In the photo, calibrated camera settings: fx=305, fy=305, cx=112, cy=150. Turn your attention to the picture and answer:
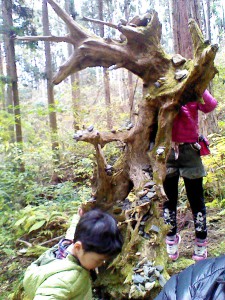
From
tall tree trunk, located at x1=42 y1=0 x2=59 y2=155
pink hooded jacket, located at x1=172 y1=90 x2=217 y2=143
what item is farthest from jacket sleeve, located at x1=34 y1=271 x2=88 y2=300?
tall tree trunk, located at x1=42 y1=0 x2=59 y2=155

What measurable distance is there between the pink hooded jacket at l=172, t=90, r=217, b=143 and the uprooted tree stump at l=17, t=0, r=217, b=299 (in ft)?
0.22

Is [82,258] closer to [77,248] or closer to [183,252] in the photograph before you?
[77,248]

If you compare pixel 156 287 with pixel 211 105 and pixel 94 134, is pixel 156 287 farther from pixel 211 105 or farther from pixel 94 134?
pixel 211 105

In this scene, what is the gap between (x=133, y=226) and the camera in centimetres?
269

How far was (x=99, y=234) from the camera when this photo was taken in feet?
4.84

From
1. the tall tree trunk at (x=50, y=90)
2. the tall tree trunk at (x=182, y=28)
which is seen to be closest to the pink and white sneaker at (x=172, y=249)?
the tall tree trunk at (x=182, y=28)

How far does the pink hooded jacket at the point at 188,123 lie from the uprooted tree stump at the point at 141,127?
0.07 meters

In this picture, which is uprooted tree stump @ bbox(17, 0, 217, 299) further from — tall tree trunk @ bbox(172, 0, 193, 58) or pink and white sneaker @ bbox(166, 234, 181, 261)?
tall tree trunk @ bbox(172, 0, 193, 58)

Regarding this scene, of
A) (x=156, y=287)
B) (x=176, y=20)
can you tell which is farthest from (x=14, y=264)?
(x=176, y=20)

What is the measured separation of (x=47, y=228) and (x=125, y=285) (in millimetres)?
2145

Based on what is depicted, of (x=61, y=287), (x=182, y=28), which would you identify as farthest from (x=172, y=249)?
(x=182, y=28)

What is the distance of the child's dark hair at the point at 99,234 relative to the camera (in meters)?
1.48

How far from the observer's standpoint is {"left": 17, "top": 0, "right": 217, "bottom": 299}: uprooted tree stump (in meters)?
2.47

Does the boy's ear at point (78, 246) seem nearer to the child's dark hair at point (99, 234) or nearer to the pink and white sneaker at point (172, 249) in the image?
the child's dark hair at point (99, 234)
